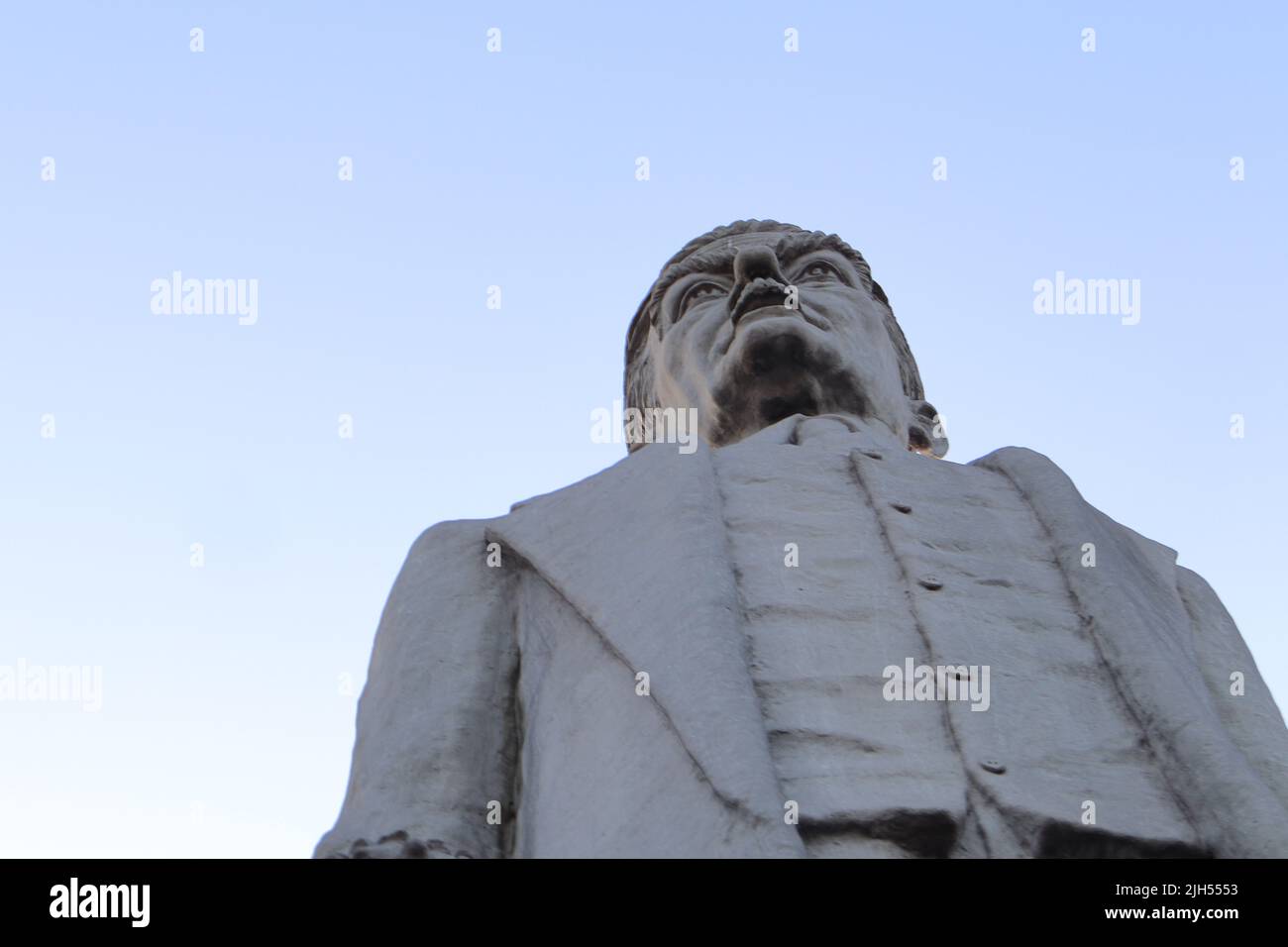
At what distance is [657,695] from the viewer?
6684 millimetres

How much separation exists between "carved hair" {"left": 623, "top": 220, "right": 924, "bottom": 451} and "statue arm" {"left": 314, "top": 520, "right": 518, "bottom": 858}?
3198mm

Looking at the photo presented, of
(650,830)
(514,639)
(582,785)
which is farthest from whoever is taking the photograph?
(514,639)

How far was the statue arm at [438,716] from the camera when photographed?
6895 mm

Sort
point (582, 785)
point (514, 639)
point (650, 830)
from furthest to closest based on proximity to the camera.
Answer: point (514, 639) < point (582, 785) < point (650, 830)

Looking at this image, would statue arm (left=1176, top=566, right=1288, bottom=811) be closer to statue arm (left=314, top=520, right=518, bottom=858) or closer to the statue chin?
the statue chin

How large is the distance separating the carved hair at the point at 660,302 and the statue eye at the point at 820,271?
0.68 ft

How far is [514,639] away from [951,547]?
4.84 ft

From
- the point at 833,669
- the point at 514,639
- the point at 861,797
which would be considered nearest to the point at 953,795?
the point at 861,797

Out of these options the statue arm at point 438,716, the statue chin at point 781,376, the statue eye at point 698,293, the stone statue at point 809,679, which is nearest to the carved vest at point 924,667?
the stone statue at point 809,679

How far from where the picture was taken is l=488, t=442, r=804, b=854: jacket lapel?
627 centimetres

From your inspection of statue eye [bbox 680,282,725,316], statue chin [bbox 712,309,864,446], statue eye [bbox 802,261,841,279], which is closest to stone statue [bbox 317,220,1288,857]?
statue chin [bbox 712,309,864,446]

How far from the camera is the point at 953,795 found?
20.9 feet
